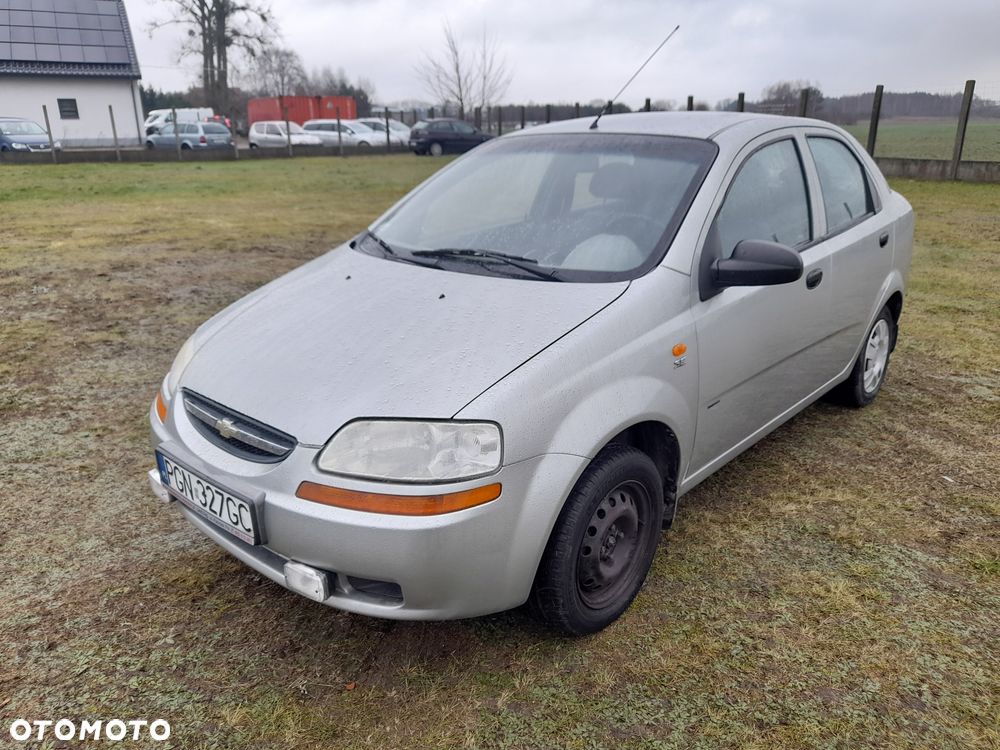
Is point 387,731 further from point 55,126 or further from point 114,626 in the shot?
point 55,126

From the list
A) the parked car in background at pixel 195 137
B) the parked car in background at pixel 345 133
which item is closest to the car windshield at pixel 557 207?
the parked car in background at pixel 195 137

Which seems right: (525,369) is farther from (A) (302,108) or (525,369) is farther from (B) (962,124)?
(A) (302,108)

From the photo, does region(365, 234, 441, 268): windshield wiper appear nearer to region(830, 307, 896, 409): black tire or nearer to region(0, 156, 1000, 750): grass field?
region(0, 156, 1000, 750): grass field

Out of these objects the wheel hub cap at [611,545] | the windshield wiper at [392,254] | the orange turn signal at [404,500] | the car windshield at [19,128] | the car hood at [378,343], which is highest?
the car windshield at [19,128]

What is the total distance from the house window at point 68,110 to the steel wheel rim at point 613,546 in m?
38.1

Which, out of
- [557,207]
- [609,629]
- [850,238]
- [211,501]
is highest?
[557,207]

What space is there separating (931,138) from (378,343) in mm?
15469

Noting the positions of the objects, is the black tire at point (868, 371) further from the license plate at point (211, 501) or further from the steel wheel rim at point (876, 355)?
the license plate at point (211, 501)

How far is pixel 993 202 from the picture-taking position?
11648 millimetres

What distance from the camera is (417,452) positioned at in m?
1.94

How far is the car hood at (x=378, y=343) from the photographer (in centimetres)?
204

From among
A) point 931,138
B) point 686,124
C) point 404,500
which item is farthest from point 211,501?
point 931,138

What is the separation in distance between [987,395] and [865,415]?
848mm

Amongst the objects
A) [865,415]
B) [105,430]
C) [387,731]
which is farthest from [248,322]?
[865,415]
